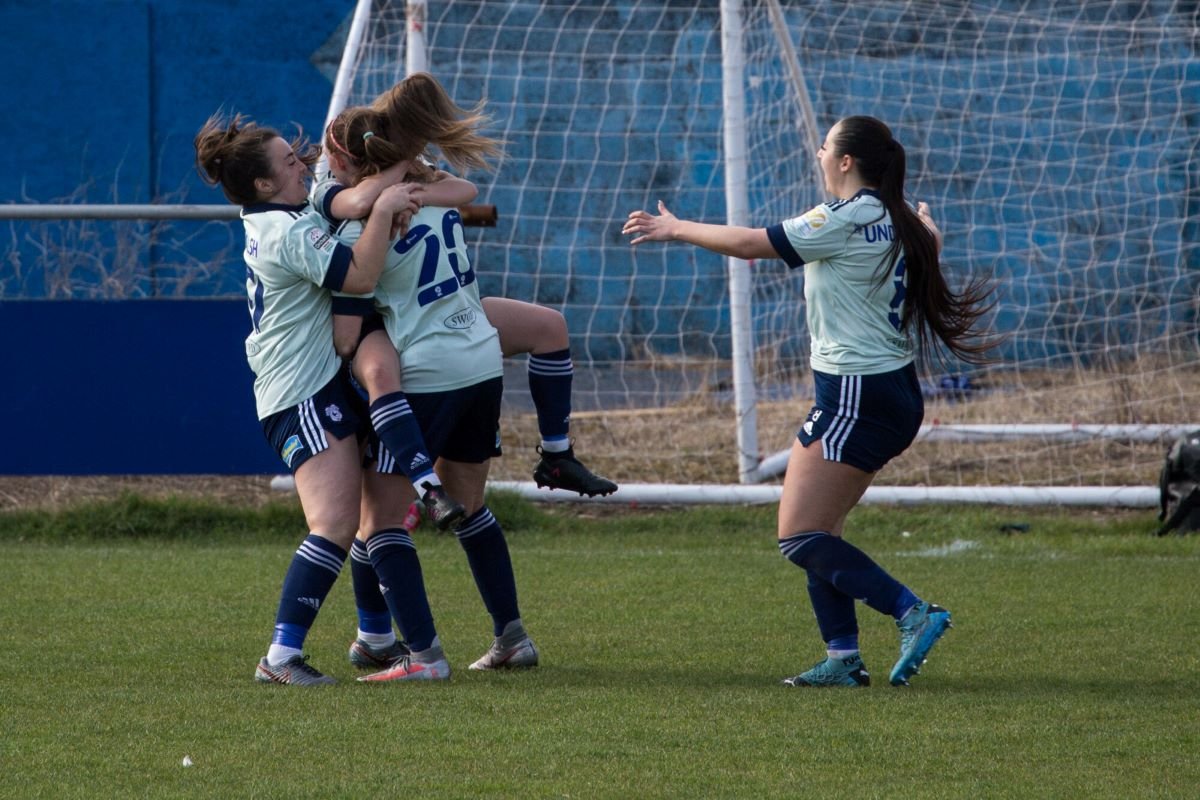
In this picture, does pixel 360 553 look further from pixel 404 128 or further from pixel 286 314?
pixel 404 128

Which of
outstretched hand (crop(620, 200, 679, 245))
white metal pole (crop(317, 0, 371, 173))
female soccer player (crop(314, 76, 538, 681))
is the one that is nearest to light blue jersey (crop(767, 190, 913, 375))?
outstretched hand (crop(620, 200, 679, 245))

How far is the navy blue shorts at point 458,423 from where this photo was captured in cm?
470

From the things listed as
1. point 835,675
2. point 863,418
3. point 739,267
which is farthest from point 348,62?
point 835,675

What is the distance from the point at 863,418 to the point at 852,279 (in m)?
0.41

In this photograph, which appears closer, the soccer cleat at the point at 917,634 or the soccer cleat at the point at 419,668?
the soccer cleat at the point at 917,634

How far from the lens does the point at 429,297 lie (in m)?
4.72

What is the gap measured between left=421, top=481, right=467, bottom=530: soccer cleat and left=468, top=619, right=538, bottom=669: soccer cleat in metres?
0.64

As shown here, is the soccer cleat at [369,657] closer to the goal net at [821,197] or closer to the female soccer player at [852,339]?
the female soccer player at [852,339]

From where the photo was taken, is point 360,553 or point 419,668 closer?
point 419,668

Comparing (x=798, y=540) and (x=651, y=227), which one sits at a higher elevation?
(x=651, y=227)

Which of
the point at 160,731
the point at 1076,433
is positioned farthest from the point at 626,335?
the point at 160,731

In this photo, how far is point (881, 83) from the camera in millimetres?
11898

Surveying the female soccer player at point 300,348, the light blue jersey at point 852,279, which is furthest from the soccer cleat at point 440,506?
the light blue jersey at point 852,279

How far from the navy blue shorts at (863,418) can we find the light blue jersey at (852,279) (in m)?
0.04
